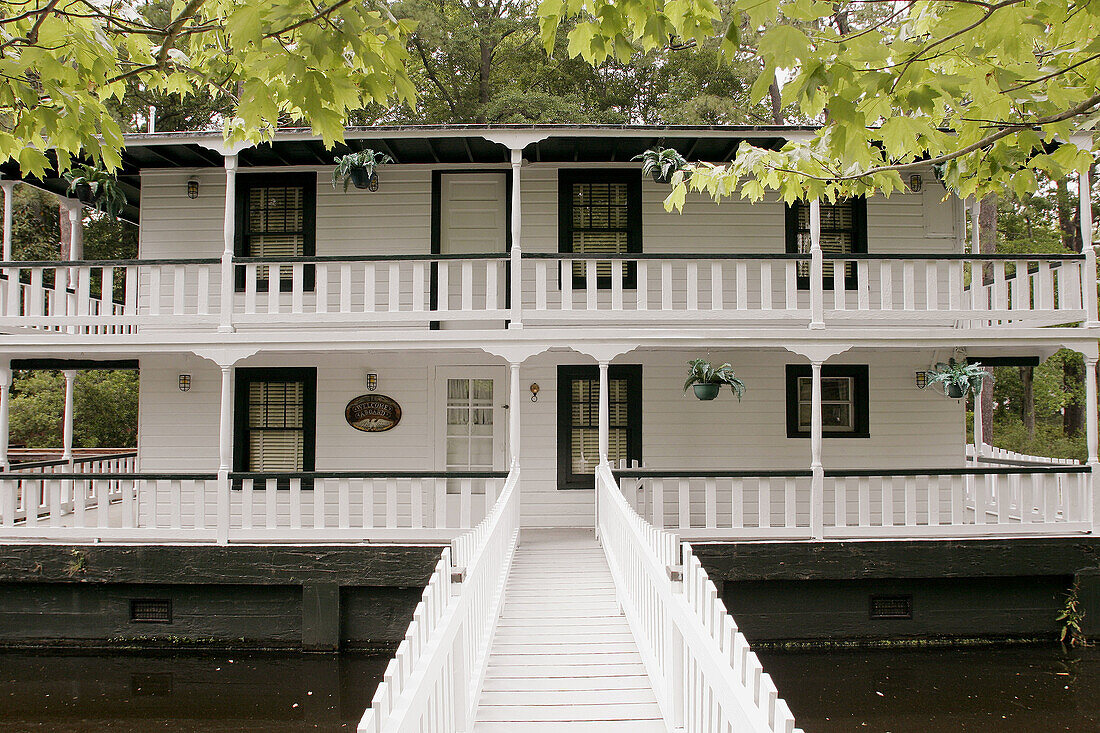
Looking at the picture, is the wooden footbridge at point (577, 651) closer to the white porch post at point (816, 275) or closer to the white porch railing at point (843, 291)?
the white porch railing at point (843, 291)

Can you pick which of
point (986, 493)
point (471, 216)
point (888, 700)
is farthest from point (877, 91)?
point (986, 493)

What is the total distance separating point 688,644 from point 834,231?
981 cm

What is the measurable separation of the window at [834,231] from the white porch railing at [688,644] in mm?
6853

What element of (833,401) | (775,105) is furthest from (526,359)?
(775,105)

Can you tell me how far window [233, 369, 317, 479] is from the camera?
38.5 ft

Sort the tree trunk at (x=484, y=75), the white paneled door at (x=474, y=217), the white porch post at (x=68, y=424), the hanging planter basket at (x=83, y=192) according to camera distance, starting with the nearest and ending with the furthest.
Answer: the hanging planter basket at (x=83, y=192)
the white paneled door at (x=474, y=217)
the white porch post at (x=68, y=424)
the tree trunk at (x=484, y=75)

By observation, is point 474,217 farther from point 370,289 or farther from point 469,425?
point 469,425

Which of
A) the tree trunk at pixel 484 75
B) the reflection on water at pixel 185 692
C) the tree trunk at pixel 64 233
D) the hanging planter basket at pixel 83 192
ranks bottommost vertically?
the reflection on water at pixel 185 692

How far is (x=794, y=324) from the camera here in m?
11.2

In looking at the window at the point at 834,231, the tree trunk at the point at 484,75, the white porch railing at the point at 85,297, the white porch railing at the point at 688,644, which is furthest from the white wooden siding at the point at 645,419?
the tree trunk at the point at 484,75

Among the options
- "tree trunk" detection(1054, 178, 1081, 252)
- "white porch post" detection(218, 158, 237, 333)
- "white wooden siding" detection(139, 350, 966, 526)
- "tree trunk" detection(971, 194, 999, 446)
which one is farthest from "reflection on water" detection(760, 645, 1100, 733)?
"tree trunk" detection(1054, 178, 1081, 252)

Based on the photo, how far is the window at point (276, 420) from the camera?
11.7 m

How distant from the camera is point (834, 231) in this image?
473 inches

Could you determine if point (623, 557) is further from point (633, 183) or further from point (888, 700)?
point (633, 183)
